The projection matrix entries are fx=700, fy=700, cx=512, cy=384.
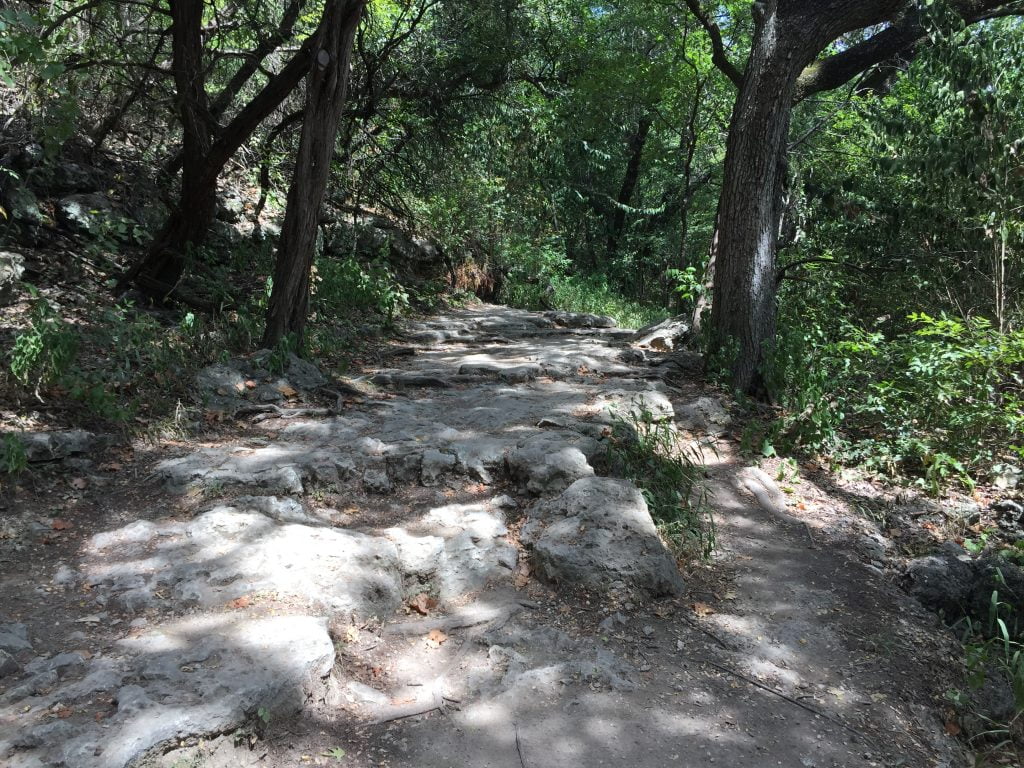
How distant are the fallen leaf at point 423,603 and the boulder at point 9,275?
5.16 metres

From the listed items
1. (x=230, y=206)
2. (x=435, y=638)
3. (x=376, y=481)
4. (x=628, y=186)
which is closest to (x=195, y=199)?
(x=230, y=206)

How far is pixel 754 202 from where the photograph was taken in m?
6.56

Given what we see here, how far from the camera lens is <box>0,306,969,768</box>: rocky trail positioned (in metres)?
2.59

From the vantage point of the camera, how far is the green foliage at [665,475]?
4230mm

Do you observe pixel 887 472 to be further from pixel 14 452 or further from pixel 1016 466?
pixel 14 452

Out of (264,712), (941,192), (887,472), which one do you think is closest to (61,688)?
(264,712)

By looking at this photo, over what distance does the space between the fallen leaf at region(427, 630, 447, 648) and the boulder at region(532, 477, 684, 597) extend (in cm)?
68

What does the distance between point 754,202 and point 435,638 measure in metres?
5.08

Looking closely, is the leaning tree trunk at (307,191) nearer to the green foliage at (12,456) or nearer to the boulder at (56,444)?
the boulder at (56,444)

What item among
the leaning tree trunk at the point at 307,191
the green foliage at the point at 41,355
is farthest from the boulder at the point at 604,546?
the leaning tree trunk at the point at 307,191

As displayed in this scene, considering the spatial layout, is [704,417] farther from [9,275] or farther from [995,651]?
[9,275]

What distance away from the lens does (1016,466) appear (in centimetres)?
524

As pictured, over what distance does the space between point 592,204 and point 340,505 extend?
57.4 ft

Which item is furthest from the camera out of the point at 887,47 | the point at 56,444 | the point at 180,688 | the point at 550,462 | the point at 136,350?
the point at 887,47
